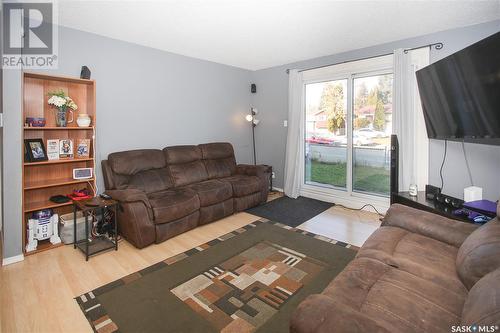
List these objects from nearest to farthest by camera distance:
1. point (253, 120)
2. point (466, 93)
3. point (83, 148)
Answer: point (466, 93) < point (83, 148) < point (253, 120)

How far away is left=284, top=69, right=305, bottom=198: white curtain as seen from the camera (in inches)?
176

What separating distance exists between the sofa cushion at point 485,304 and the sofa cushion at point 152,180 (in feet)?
10.3

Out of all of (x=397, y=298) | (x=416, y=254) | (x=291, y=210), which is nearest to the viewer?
(x=397, y=298)

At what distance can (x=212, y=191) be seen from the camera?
3373 mm

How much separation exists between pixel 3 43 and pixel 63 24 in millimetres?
722

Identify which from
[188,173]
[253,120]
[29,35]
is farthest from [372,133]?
[29,35]

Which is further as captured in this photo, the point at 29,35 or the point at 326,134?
the point at 326,134

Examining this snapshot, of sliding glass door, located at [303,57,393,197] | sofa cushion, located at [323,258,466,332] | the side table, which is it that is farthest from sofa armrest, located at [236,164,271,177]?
sofa cushion, located at [323,258,466,332]

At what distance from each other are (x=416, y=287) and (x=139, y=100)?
365 centimetres

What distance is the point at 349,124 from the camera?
414 cm

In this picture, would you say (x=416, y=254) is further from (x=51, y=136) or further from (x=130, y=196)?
(x=51, y=136)

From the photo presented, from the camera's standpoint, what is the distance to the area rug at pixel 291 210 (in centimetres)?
358

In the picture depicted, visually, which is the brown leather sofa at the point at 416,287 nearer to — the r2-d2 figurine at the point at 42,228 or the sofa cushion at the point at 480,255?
the sofa cushion at the point at 480,255

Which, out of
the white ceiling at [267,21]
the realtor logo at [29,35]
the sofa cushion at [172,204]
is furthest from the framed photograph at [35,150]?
the white ceiling at [267,21]
